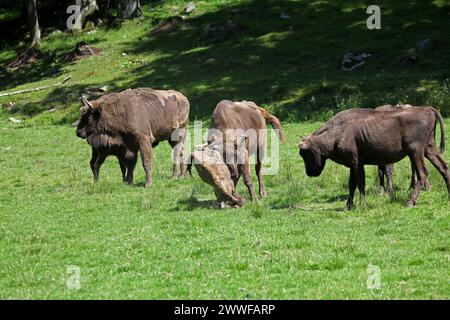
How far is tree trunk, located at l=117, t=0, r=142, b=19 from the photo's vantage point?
46719 millimetres

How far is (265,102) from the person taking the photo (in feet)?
103

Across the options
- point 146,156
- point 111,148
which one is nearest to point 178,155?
point 146,156

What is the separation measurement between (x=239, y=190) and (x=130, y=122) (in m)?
3.91

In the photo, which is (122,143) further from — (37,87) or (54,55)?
(54,55)

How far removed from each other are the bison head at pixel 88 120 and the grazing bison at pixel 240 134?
14.1 feet

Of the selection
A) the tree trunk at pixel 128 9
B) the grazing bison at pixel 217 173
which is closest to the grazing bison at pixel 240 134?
the grazing bison at pixel 217 173

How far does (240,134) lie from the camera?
17.1m

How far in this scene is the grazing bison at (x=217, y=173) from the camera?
16172 mm

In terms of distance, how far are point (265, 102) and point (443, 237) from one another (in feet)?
61.6

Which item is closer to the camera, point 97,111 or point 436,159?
point 436,159

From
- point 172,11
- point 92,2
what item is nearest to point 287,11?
point 172,11

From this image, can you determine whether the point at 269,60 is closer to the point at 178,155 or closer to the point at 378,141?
the point at 178,155

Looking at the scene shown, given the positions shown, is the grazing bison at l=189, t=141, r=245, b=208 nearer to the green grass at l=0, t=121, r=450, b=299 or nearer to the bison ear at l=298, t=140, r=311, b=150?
the green grass at l=0, t=121, r=450, b=299

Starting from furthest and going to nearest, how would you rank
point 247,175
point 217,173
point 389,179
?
point 389,179
point 247,175
point 217,173
